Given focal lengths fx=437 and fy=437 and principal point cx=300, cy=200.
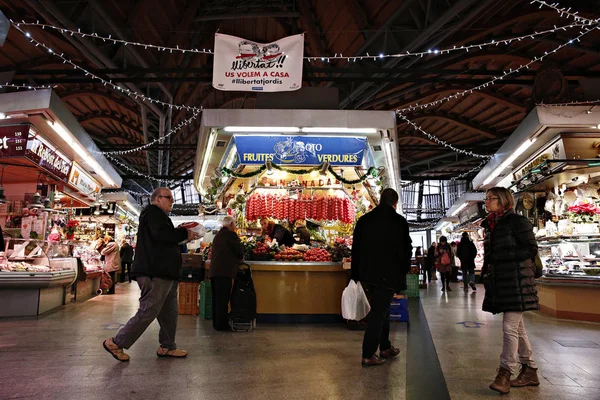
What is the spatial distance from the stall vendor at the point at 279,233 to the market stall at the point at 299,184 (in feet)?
0.94

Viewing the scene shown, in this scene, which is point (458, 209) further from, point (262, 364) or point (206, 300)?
point (262, 364)

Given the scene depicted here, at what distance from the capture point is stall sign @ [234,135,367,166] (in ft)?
25.9

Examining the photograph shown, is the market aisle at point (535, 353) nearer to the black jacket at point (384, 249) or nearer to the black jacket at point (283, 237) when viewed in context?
the black jacket at point (384, 249)

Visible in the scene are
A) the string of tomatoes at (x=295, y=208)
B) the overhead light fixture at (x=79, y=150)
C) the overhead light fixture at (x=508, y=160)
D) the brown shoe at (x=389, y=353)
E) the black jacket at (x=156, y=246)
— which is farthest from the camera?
the string of tomatoes at (x=295, y=208)

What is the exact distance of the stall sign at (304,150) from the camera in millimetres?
7887

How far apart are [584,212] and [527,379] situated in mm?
5628

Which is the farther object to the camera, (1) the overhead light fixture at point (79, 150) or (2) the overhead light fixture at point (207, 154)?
(2) the overhead light fixture at point (207, 154)

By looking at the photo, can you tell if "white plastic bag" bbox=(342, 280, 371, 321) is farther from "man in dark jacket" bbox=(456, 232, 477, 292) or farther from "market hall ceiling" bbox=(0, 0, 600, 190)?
"man in dark jacket" bbox=(456, 232, 477, 292)

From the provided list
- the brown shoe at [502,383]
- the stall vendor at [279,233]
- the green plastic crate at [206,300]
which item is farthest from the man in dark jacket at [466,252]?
the brown shoe at [502,383]

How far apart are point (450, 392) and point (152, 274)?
2.72m

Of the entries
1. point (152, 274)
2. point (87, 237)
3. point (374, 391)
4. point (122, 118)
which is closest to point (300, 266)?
point (152, 274)

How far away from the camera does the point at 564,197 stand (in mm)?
8484

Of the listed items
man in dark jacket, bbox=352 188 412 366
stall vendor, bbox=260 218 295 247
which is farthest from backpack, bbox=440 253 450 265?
man in dark jacket, bbox=352 188 412 366

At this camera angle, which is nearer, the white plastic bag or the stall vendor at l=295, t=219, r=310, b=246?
the white plastic bag
